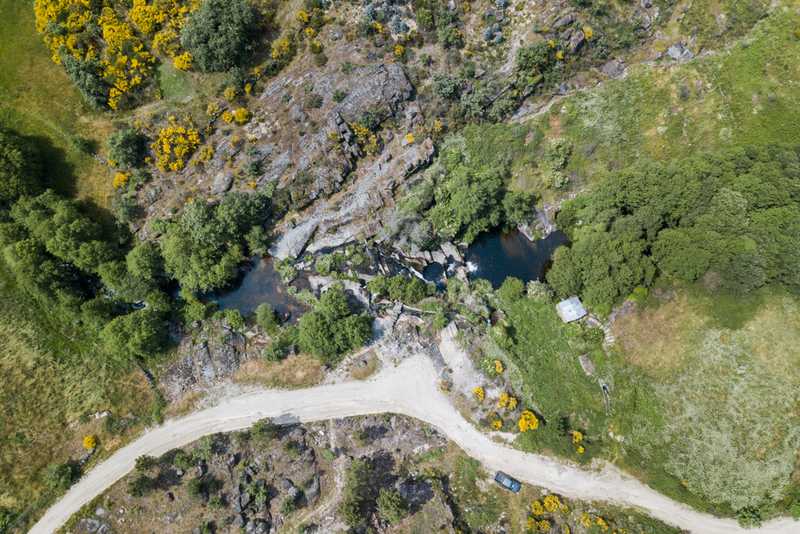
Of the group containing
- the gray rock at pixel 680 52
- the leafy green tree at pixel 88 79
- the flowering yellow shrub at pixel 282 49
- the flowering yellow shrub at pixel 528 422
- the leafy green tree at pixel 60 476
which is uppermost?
the leafy green tree at pixel 88 79

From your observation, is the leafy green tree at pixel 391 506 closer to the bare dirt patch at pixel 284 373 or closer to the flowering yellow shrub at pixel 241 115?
the bare dirt patch at pixel 284 373

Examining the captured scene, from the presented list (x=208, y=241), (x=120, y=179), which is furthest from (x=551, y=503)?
(x=120, y=179)

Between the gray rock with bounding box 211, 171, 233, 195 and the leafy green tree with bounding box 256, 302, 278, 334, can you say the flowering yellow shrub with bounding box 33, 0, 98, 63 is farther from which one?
the leafy green tree with bounding box 256, 302, 278, 334

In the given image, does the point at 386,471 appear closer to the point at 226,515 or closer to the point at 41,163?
the point at 226,515

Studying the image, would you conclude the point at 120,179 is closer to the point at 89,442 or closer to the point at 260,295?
the point at 260,295

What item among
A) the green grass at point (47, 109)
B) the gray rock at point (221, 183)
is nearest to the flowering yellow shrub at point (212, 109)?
the gray rock at point (221, 183)

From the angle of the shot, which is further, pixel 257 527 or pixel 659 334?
pixel 659 334
